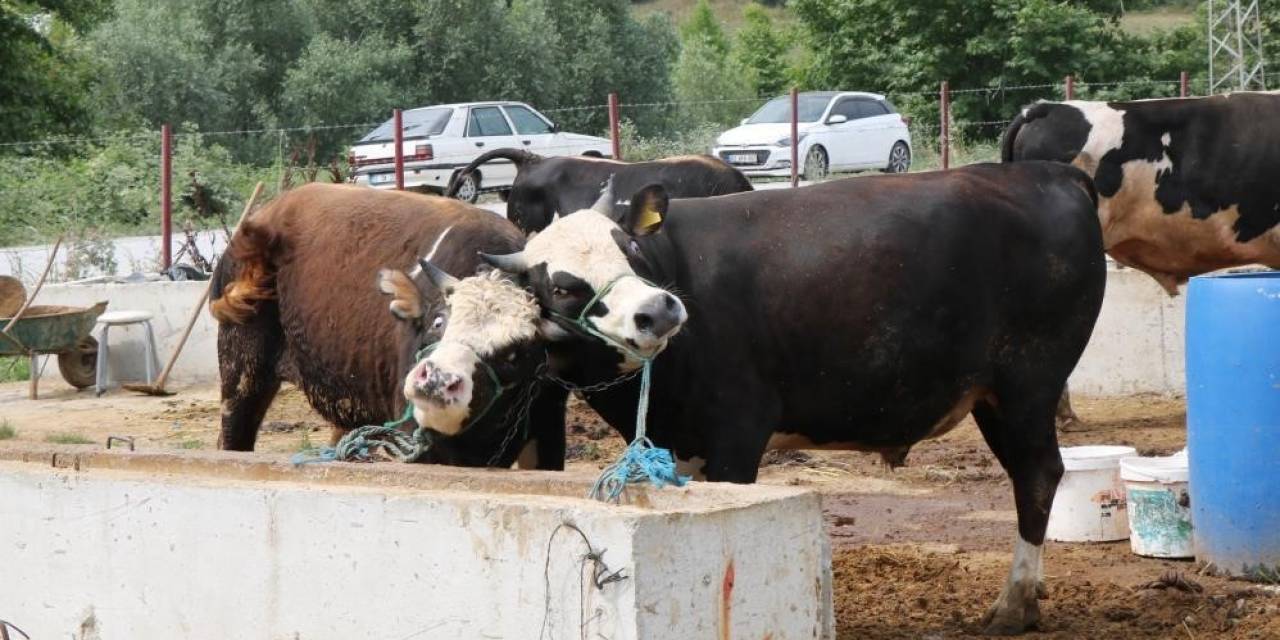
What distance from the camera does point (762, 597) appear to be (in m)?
4.14

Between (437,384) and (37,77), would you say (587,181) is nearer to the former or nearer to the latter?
(437,384)

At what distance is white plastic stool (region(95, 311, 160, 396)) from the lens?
13.6 m

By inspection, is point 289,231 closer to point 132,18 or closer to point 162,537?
point 162,537

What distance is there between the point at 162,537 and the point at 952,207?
287 cm

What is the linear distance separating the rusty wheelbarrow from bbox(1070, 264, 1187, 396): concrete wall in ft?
25.2

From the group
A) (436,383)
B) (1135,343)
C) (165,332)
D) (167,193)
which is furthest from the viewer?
(167,193)

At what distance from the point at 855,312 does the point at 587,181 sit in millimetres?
7047

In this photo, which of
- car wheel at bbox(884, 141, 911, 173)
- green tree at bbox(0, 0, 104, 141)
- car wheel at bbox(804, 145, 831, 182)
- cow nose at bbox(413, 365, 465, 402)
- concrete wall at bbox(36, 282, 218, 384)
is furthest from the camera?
green tree at bbox(0, 0, 104, 141)

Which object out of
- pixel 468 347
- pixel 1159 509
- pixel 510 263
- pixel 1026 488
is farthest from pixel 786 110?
pixel 468 347

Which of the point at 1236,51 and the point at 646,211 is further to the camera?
the point at 1236,51

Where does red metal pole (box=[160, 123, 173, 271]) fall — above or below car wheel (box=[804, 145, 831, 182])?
below

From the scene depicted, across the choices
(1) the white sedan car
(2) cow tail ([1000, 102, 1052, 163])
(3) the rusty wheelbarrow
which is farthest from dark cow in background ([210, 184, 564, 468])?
(1) the white sedan car

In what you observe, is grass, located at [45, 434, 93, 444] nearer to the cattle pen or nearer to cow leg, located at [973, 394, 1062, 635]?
the cattle pen

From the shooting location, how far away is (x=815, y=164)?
22.8 metres
